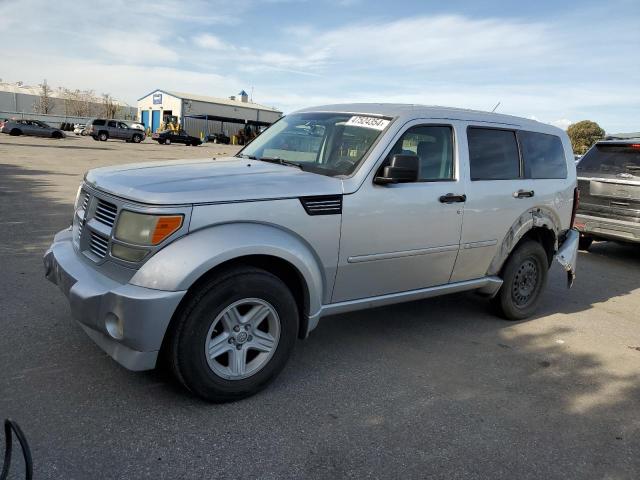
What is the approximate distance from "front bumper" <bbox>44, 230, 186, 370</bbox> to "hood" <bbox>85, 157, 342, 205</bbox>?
0.52m

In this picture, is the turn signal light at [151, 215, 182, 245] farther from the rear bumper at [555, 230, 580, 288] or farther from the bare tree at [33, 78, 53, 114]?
the bare tree at [33, 78, 53, 114]

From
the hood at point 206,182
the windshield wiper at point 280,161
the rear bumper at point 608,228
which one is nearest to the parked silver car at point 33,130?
the rear bumper at point 608,228

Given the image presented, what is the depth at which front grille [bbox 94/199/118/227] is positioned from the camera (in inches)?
126

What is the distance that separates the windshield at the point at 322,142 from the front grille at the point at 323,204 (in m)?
0.30

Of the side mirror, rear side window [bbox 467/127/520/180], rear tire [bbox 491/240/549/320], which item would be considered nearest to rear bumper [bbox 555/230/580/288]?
rear tire [bbox 491/240/549/320]

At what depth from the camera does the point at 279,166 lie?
3.99m

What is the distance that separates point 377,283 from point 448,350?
3.13 feet

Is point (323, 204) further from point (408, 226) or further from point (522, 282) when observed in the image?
point (522, 282)

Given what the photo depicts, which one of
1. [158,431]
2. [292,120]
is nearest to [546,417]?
[158,431]

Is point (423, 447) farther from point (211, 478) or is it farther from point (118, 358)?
point (118, 358)

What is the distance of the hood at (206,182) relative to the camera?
304 cm

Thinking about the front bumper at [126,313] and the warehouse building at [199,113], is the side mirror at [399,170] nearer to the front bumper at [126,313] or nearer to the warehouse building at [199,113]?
the front bumper at [126,313]

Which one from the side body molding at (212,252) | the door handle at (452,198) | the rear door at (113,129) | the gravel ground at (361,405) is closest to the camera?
the gravel ground at (361,405)

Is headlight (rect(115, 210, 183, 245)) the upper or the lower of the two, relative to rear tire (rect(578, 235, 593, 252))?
upper
